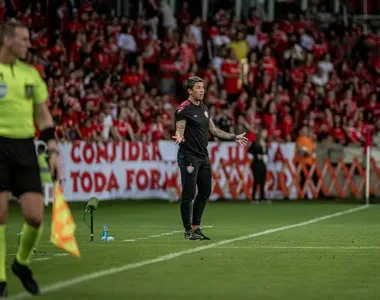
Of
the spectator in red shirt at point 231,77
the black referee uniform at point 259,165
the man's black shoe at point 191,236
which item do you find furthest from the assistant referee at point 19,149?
the spectator in red shirt at point 231,77

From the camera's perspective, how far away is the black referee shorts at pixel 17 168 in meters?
10.2

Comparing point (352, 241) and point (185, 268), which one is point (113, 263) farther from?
point (352, 241)

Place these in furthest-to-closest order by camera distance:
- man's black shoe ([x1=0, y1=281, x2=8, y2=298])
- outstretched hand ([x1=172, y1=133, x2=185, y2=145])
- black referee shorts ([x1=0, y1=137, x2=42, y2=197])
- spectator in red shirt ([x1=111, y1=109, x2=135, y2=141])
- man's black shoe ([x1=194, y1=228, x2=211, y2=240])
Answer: spectator in red shirt ([x1=111, y1=109, x2=135, y2=141])
man's black shoe ([x1=194, y1=228, x2=211, y2=240])
outstretched hand ([x1=172, y1=133, x2=185, y2=145])
black referee shorts ([x1=0, y1=137, x2=42, y2=197])
man's black shoe ([x1=0, y1=281, x2=8, y2=298])

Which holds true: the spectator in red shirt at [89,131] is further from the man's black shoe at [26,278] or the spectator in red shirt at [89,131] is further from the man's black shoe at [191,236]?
the man's black shoe at [26,278]

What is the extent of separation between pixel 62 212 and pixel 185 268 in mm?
2123

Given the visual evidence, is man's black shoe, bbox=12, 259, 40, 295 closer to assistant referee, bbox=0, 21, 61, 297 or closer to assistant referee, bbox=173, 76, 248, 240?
assistant referee, bbox=0, 21, 61, 297

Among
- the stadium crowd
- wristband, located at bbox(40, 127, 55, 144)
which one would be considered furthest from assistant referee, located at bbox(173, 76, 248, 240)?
the stadium crowd

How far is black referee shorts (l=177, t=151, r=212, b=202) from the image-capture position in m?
16.8

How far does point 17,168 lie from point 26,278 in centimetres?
96

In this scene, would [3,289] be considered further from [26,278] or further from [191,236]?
[191,236]

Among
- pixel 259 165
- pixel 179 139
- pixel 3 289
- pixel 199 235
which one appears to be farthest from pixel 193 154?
pixel 259 165

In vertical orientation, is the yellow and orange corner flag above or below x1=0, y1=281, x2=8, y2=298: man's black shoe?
above

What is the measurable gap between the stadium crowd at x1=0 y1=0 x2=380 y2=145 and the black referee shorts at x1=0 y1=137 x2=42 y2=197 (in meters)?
A: 16.9

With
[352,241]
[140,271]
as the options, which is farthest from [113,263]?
[352,241]
